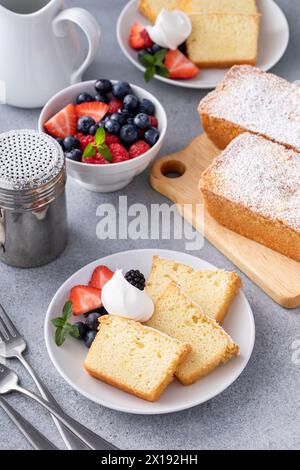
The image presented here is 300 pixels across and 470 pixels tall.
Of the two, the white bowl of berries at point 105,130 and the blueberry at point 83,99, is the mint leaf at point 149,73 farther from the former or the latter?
the blueberry at point 83,99

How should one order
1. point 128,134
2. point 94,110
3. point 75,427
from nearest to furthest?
point 75,427 < point 128,134 < point 94,110

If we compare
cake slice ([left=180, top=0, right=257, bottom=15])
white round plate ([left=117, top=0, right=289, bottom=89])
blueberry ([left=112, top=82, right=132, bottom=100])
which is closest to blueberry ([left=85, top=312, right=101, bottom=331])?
blueberry ([left=112, top=82, right=132, bottom=100])

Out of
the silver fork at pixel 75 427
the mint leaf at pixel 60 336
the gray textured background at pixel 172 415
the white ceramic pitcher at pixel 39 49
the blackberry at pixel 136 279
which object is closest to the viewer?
the silver fork at pixel 75 427

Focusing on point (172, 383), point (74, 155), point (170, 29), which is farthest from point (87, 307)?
point (170, 29)

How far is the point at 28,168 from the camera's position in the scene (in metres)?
2.59

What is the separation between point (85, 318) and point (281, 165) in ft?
2.84

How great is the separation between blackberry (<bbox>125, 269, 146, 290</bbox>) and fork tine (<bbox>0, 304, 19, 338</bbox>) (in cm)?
38

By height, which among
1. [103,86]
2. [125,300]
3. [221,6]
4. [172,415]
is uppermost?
[221,6]

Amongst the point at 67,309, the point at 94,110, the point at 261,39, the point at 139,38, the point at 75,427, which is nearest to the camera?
the point at 75,427

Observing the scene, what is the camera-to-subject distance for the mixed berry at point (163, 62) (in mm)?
3348

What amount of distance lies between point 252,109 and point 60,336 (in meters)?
1.15

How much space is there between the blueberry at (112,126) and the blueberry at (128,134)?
18 mm

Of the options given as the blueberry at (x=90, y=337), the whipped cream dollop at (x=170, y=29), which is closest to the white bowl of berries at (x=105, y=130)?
the whipped cream dollop at (x=170, y=29)

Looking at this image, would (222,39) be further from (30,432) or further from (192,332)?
(30,432)
